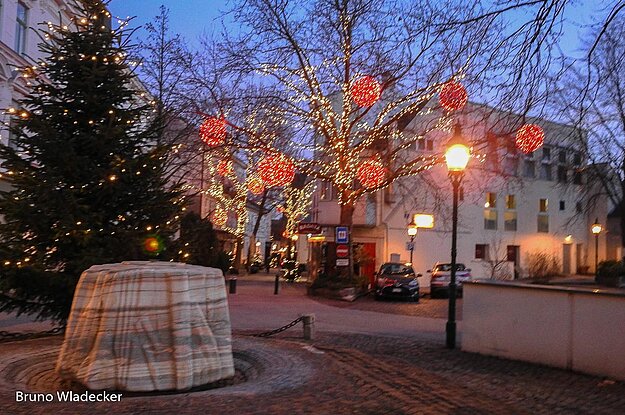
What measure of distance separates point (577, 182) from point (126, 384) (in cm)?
3717

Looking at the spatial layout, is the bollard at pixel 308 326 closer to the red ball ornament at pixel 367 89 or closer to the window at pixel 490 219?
the red ball ornament at pixel 367 89

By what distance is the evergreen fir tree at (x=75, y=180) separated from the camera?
9.85m

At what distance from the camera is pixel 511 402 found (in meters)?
7.41

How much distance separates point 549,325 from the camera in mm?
9688

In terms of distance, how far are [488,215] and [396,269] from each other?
12697mm

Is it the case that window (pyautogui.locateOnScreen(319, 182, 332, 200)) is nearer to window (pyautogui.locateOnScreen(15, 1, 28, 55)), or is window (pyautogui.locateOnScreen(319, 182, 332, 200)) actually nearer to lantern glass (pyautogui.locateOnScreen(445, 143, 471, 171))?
window (pyautogui.locateOnScreen(15, 1, 28, 55))

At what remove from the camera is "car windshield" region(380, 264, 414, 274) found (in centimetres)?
2608

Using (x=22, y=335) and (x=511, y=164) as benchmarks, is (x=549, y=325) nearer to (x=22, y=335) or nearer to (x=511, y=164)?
(x=22, y=335)

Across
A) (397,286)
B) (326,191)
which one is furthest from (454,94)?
(326,191)

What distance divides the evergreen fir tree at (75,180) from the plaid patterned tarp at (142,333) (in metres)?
2.80

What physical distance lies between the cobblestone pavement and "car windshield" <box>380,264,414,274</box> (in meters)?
14.9

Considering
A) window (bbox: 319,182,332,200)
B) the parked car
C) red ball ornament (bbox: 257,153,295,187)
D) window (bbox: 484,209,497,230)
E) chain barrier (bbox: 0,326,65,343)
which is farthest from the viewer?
window (bbox: 484,209,497,230)

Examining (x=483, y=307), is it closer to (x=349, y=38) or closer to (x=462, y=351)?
(x=462, y=351)

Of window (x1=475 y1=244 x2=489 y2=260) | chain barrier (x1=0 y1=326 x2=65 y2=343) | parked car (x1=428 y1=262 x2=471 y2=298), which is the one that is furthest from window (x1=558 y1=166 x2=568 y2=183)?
chain barrier (x1=0 y1=326 x2=65 y2=343)
